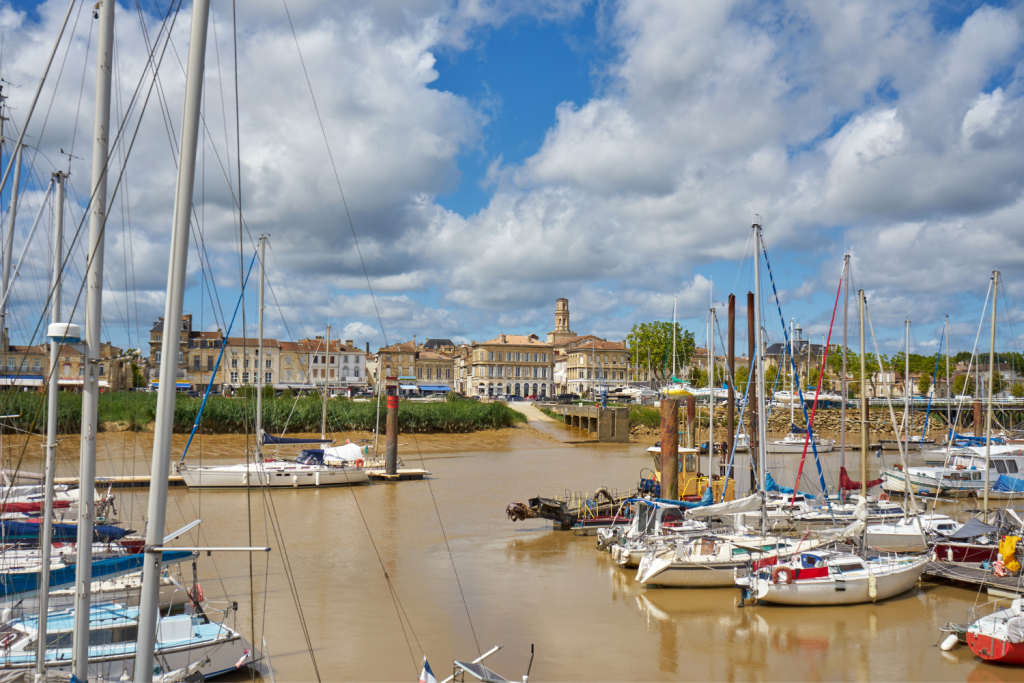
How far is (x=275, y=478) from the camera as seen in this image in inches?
1235

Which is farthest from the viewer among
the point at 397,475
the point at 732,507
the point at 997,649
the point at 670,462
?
the point at 397,475

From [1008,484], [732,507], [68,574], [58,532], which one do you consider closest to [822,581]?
[732,507]

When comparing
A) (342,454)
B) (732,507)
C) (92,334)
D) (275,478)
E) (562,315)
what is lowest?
(275,478)

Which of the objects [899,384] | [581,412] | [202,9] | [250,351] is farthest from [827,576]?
[899,384]

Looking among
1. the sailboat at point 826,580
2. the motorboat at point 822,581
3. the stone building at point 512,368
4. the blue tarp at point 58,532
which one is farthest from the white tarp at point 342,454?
the stone building at point 512,368

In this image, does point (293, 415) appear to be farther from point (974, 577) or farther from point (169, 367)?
point (169, 367)

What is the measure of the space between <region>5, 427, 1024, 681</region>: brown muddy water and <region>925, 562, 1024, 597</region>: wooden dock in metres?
0.38

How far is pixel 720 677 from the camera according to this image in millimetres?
12688

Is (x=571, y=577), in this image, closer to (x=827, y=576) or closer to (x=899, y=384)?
(x=827, y=576)

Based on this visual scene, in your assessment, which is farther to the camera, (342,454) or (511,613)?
(342,454)

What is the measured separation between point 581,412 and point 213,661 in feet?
191

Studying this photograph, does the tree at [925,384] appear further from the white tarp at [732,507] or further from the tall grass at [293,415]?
the white tarp at [732,507]

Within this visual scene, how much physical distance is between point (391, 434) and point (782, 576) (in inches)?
811

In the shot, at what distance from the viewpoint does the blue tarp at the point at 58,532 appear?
1459cm
